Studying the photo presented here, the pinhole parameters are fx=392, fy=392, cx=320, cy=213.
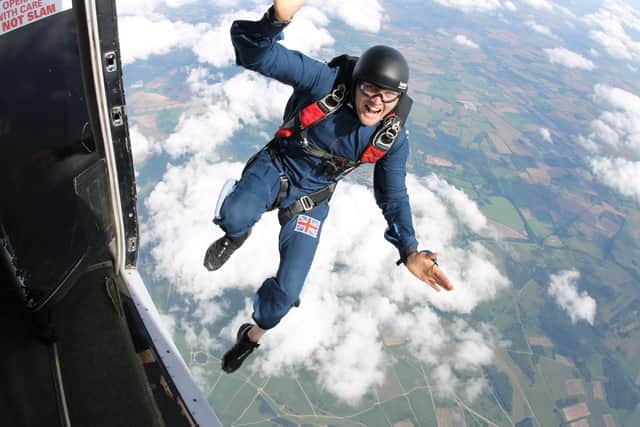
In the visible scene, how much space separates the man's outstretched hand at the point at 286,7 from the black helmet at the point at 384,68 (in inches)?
26.4

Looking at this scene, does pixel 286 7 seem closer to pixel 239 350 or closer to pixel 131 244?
pixel 131 244

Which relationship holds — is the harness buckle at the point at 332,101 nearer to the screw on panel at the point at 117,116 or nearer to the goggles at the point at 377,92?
the goggles at the point at 377,92

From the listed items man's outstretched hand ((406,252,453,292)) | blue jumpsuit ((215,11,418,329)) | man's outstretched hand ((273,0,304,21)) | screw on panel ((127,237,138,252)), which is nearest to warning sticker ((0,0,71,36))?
man's outstretched hand ((273,0,304,21))

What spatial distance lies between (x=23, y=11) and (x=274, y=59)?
1.19 metres

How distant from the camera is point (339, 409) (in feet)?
132

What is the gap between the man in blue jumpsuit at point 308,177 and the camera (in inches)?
91.7

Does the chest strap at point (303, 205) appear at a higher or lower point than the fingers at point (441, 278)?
lower

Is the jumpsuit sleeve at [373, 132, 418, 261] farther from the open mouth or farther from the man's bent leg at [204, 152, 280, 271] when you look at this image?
the man's bent leg at [204, 152, 280, 271]

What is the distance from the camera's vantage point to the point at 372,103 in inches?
94.9

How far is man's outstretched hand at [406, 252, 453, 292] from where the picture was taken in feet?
7.70

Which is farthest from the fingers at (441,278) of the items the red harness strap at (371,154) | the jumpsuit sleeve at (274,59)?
the jumpsuit sleeve at (274,59)

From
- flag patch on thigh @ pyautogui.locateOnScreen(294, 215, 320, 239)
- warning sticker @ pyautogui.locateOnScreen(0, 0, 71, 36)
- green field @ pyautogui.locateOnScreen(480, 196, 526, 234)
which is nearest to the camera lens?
warning sticker @ pyautogui.locateOnScreen(0, 0, 71, 36)

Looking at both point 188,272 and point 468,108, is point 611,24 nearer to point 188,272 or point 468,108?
point 468,108

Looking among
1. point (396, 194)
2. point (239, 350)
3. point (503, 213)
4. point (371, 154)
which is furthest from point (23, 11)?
point (503, 213)
